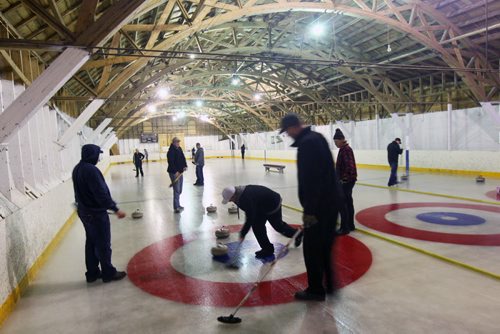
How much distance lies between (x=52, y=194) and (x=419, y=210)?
8074 mm

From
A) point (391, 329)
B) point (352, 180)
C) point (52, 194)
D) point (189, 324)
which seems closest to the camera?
point (391, 329)

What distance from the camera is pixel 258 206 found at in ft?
14.8

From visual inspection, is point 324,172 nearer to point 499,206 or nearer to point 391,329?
point 391,329

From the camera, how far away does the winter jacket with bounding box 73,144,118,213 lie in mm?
4129

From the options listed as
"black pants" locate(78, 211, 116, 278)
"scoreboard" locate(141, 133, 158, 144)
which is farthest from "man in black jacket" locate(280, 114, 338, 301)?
"scoreboard" locate(141, 133, 158, 144)

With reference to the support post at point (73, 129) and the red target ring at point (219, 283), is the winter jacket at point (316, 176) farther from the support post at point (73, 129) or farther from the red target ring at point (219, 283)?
the support post at point (73, 129)

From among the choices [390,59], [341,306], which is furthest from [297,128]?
[390,59]

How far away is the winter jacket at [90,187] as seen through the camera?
163 inches

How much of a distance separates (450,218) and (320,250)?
4.80 meters

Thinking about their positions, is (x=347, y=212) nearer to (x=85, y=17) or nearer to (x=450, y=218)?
(x=450, y=218)

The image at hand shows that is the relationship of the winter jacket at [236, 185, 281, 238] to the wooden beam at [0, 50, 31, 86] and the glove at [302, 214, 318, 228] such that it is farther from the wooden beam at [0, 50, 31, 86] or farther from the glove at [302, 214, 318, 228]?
the wooden beam at [0, 50, 31, 86]

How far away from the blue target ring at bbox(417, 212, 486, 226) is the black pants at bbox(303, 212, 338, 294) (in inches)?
161

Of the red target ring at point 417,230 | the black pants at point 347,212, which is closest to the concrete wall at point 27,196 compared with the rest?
the black pants at point 347,212

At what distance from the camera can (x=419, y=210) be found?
7480 mm
